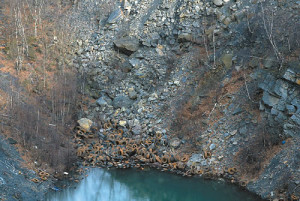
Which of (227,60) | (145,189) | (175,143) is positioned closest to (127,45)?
(227,60)

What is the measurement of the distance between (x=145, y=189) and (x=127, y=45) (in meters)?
8.03

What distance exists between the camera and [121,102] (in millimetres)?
16844

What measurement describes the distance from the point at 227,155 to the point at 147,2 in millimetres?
10281

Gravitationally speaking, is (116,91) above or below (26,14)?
below

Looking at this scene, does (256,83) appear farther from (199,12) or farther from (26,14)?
(26,14)

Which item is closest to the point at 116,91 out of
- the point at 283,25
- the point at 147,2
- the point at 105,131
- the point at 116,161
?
the point at 105,131

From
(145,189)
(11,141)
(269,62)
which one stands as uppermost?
(269,62)

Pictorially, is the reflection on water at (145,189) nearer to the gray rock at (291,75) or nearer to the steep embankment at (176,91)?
the steep embankment at (176,91)

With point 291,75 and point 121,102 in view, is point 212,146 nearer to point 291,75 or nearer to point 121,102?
point 291,75

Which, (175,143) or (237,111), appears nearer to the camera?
(237,111)

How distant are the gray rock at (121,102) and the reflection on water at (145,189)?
369 cm

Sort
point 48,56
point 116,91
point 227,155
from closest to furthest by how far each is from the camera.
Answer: point 227,155, point 116,91, point 48,56

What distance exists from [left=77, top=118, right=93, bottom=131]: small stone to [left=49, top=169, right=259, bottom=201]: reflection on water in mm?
2440

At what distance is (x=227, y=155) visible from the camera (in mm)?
13375
